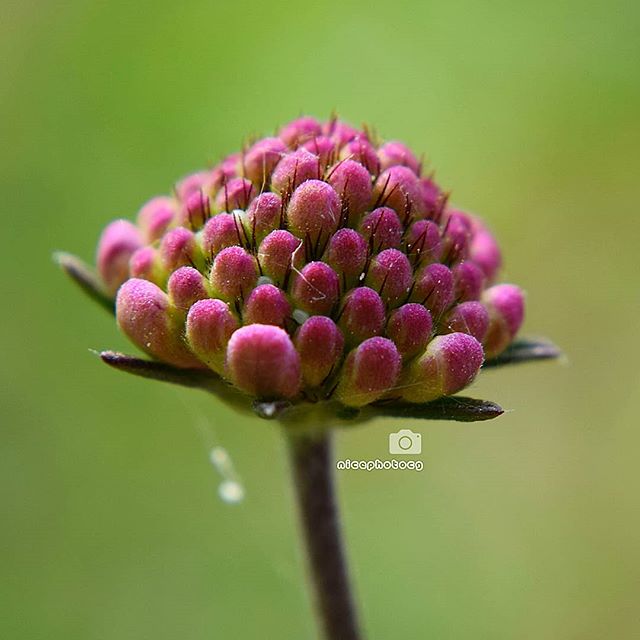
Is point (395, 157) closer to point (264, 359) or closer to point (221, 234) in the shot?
point (221, 234)

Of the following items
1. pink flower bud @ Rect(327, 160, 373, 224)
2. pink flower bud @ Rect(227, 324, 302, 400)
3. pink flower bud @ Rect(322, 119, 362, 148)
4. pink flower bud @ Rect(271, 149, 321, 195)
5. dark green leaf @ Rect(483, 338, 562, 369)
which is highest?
pink flower bud @ Rect(322, 119, 362, 148)

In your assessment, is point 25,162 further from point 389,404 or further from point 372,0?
point 389,404

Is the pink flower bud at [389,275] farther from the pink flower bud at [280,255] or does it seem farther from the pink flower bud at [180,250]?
the pink flower bud at [180,250]

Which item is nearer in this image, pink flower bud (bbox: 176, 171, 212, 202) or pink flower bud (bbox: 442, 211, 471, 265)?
pink flower bud (bbox: 442, 211, 471, 265)

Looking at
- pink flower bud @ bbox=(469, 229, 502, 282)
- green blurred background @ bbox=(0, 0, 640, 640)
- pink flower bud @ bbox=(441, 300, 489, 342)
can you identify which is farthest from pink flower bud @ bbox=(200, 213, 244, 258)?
green blurred background @ bbox=(0, 0, 640, 640)

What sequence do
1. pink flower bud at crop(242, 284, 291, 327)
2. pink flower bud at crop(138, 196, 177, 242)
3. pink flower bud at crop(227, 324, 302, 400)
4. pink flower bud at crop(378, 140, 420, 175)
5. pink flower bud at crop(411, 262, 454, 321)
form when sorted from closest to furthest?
pink flower bud at crop(227, 324, 302, 400), pink flower bud at crop(242, 284, 291, 327), pink flower bud at crop(411, 262, 454, 321), pink flower bud at crop(378, 140, 420, 175), pink flower bud at crop(138, 196, 177, 242)

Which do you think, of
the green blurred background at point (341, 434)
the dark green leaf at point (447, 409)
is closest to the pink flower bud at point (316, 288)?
the dark green leaf at point (447, 409)

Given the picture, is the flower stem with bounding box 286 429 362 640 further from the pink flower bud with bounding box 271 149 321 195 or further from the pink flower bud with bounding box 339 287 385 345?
the pink flower bud with bounding box 271 149 321 195
